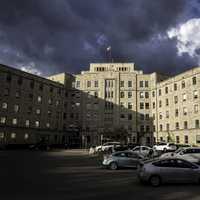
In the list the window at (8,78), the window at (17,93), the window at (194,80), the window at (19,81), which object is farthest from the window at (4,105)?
the window at (194,80)

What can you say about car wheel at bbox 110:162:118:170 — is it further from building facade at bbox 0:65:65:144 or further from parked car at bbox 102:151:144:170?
building facade at bbox 0:65:65:144

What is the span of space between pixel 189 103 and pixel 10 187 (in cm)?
6176

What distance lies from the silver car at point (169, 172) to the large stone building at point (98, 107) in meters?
54.1

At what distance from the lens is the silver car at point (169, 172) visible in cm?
1609

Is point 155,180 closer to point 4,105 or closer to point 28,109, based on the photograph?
point 4,105

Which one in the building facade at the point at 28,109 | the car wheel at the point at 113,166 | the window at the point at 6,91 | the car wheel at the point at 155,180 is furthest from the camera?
the window at the point at 6,91

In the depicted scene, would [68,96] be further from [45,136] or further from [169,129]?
[169,129]

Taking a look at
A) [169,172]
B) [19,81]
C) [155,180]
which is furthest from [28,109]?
[169,172]

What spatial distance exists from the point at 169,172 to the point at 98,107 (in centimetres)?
7176

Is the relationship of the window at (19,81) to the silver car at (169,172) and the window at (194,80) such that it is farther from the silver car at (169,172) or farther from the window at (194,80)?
the silver car at (169,172)

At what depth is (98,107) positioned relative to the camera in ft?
288

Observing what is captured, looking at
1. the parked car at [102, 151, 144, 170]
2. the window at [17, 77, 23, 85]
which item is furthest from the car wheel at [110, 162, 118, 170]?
the window at [17, 77, 23, 85]

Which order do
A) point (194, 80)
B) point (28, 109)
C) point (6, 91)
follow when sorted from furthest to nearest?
1. point (28, 109)
2. point (6, 91)
3. point (194, 80)

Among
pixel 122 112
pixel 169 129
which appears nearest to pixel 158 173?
pixel 169 129
